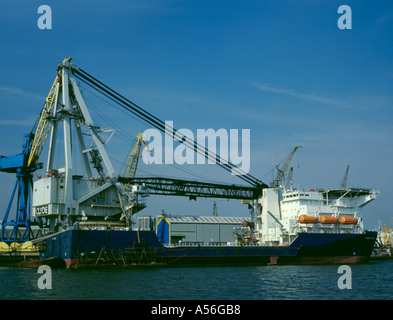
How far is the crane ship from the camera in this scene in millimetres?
40844

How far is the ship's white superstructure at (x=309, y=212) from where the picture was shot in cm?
4972

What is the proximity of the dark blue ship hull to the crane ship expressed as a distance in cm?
9

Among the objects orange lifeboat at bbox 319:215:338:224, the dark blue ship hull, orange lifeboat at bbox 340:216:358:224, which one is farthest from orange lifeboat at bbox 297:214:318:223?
orange lifeboat at bbox 340:216:358:224

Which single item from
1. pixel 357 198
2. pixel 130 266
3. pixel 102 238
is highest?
pixel 357 198

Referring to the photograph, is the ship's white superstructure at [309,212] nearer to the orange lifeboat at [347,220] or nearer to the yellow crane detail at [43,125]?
the orange lifeboat at [347,220]

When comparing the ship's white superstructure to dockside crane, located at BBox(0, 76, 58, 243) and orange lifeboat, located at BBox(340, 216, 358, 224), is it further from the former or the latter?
dockside crane, located at BBox(0, 76, 58, 243)

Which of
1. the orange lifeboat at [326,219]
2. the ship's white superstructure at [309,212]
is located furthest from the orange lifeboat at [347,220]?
the orange lifeboat at [326,219]

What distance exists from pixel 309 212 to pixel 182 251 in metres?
15.6

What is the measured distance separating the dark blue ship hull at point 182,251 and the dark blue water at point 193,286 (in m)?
4.10
